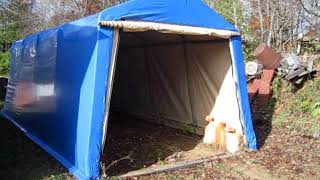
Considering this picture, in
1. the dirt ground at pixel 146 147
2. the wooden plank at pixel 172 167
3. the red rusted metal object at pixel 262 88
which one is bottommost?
the dirt ground at pixel 146 147

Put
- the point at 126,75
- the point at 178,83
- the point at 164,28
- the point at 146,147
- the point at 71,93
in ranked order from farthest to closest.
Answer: the point at 126,75 < the point at 178,83 < the point at 146,147 < the point at 71,93 < the point at 164,28

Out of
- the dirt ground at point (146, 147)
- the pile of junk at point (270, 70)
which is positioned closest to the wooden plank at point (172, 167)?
the dirt ground at point (146, 147)

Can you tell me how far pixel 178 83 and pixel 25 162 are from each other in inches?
140

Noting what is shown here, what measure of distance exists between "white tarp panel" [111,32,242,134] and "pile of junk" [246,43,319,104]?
2.02m

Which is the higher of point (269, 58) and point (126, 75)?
point (269, 58)

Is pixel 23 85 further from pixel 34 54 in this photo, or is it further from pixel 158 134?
pixel 158 134

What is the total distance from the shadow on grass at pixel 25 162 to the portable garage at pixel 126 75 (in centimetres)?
17

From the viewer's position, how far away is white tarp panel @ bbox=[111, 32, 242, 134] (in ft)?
23.1

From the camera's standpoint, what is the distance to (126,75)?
10562 millimetres

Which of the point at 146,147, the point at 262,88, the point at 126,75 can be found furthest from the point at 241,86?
the point at 126,75

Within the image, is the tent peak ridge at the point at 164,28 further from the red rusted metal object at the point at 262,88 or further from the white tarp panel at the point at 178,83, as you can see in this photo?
the red rusted metal object at the point at 262,88

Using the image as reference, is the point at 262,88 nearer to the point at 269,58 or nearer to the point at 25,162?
the point at 269,58

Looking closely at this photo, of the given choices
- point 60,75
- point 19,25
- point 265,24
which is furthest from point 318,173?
point 19,25

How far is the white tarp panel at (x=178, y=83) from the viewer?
277 inches
